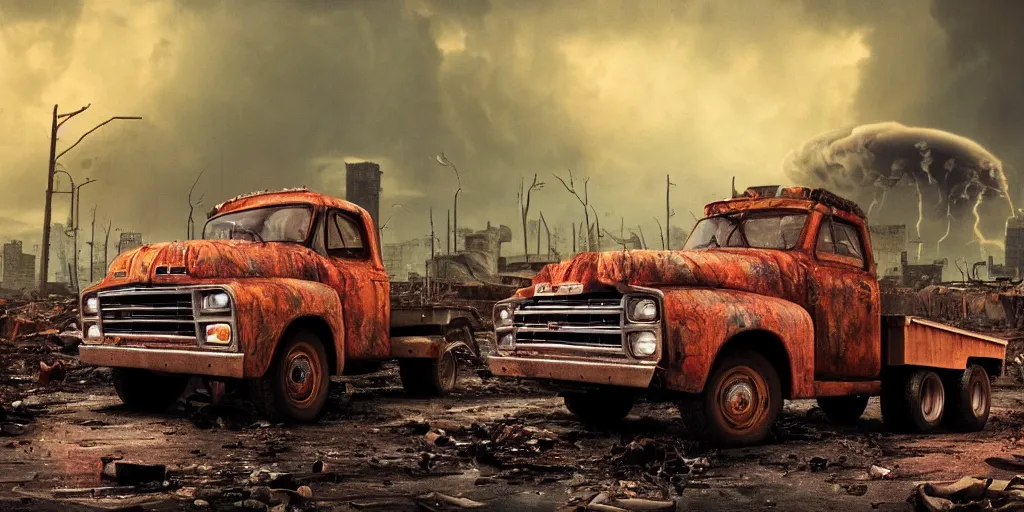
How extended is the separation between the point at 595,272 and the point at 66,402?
674cm

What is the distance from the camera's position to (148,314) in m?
8.23

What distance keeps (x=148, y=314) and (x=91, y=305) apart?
2.92 feet

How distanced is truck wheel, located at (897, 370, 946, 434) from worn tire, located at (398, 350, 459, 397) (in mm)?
5054

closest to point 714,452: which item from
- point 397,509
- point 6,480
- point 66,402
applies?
point 397,509

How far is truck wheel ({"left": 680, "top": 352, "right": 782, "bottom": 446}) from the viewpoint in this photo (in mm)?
6539

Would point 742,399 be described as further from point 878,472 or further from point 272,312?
point 272,312

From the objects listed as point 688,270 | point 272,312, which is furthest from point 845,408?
point 272,312

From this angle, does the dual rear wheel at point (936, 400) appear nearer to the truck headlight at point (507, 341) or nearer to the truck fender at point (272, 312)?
the truck headlight at point (507, 341)

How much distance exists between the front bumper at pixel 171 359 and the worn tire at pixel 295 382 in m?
0.36

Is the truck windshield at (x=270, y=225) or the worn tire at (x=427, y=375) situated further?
the worn tire at (x=427, y=375)

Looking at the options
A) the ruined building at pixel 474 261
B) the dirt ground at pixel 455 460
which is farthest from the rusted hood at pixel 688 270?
the ruined building at pixel 474 261

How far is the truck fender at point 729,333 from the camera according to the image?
6.33m

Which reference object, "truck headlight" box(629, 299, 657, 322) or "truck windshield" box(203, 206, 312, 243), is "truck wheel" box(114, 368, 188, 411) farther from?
"truck headlight" box(629, 299, 657, 322)

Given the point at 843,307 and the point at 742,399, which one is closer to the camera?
the point at 742,399
